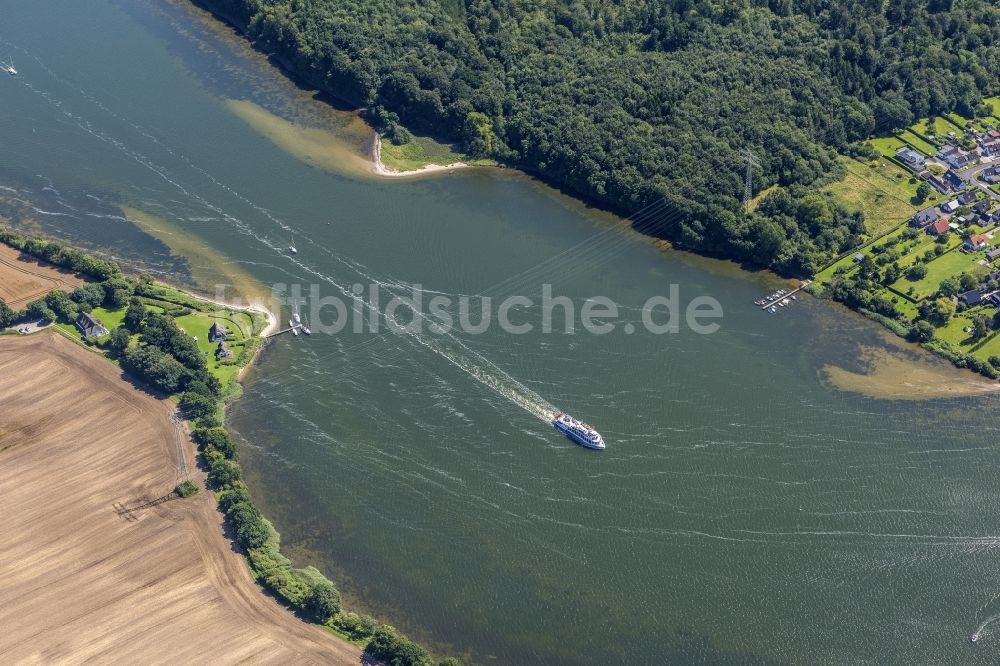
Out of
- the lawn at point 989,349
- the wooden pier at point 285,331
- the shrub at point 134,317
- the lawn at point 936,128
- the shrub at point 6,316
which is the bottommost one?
the shrub at point 6,316

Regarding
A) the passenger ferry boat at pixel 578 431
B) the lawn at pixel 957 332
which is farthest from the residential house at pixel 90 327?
the lawn at pixel 957 332

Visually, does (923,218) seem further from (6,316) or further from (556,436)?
(6,316)

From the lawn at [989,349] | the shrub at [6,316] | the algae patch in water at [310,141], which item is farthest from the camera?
the algae patch in water at [310,141]

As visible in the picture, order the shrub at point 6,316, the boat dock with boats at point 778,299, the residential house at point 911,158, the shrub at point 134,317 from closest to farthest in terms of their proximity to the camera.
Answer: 1. the shrub at point 134,317
2. the shrub at point 6,316
3. the boat dock with boats at point 778,299
4. the residential house at point 911,158

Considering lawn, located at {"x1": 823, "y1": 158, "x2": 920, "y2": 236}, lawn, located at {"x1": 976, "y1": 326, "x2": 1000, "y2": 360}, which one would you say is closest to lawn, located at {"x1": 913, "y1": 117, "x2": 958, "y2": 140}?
lawn, located at {"x1": 823, "y1": 158, "x2": 920, "y2": 236}

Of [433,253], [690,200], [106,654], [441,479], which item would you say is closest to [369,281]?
[433,253]

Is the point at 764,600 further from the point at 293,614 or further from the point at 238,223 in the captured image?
the point at 238,223

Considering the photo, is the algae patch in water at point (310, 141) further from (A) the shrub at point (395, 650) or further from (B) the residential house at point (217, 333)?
(A) the shrub at point (395, 650)
